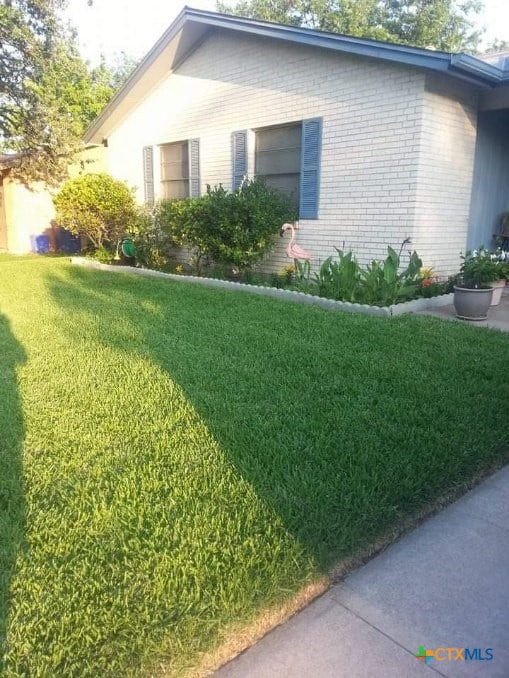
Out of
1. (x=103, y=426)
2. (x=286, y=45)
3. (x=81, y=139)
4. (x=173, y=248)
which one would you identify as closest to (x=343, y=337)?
(x=103, y=426)

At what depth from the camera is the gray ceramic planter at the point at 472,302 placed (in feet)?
19.4

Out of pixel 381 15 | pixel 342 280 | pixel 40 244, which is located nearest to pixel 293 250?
pixel 342 280

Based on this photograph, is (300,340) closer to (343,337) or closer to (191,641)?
(343,337)

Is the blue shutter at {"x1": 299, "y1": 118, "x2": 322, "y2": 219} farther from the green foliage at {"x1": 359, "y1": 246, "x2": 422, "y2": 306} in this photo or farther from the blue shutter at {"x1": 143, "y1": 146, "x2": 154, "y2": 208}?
the blue shutter at {"x1": 143, "y1": 146, "x2": 154, "y2": 208}

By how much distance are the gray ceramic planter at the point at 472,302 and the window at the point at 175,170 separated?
6679mm

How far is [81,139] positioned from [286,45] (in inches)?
283

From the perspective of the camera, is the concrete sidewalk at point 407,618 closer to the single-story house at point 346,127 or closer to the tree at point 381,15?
the single-story house at point 346,127

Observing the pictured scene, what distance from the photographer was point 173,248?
1058cm

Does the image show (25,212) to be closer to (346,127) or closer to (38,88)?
(38,88)

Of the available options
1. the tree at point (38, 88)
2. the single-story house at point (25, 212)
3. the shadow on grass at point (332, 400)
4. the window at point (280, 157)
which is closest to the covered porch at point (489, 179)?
the window at point (280, 157)

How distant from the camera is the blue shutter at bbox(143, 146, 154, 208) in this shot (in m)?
11.3

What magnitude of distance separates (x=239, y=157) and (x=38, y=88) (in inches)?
302

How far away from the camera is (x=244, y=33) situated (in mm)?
8641

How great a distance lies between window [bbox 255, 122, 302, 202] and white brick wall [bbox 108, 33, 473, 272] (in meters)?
0.19
